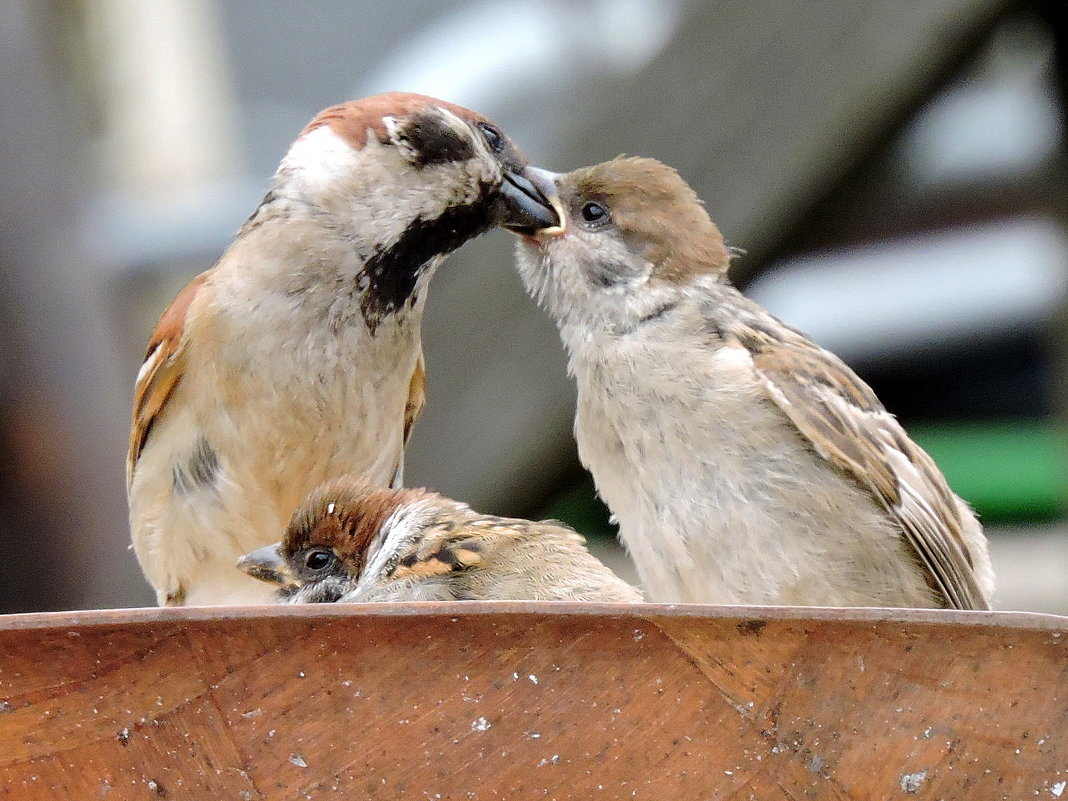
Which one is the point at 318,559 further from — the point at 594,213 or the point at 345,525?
the point at 594,213

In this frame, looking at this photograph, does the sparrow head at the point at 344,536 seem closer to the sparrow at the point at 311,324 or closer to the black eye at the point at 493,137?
the sparrow at the point at 311,324

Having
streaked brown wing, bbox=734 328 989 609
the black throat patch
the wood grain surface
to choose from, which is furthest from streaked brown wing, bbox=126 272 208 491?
the wood grain surface

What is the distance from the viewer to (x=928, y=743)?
1.85 metres

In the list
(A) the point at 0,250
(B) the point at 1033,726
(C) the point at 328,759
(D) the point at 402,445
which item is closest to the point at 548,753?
(C) the point at 328,759

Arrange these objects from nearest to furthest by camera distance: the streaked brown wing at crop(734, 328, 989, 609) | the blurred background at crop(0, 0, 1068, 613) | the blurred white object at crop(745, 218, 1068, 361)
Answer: the streaked brown wing at crop(734, 328, 989, 609) → the blurred background at crop(0, 0, 1068, 613) → the blurred white object at crop(745, 218, 1068, 361)

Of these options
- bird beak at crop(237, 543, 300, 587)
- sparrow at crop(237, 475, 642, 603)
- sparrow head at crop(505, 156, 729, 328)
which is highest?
sparrow head at crop(505, 156, 729, 328)

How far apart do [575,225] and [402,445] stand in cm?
66

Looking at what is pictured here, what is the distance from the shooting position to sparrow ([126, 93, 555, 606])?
10.7 ft

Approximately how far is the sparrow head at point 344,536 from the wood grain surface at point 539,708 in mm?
1082

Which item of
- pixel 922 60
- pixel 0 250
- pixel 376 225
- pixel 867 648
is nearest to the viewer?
pixel 867 648

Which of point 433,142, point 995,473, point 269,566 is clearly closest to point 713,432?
point 433,142

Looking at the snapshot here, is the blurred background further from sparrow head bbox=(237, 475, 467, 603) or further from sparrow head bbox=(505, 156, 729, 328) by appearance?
sparrow head bbox=(237, 475, 467, 603)

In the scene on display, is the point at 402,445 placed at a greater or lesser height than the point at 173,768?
lesser

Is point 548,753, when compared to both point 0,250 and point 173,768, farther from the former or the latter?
point 0,250
